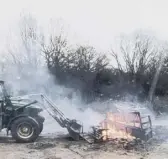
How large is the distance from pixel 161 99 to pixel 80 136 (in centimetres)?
1895

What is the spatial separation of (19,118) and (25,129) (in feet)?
1.59

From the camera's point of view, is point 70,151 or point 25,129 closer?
point 70,151

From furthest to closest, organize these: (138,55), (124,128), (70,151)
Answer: (138,55)
(124,128)
(70,151)

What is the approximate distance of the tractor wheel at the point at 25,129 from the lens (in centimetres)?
1191

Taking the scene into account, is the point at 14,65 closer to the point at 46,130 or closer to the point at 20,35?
the point at 20,35

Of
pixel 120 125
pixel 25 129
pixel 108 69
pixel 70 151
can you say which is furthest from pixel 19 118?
pixel 108 69

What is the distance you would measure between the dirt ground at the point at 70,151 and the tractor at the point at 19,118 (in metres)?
0.40

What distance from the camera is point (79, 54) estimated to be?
31.4 metres

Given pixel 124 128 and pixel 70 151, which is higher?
pixel 124 128

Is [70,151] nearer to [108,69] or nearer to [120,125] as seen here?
[120,125]

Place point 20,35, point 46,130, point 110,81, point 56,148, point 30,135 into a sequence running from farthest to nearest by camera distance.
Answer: point 110,81 → point 20,35 → point 46,130 → point 30,135 → point 56,148

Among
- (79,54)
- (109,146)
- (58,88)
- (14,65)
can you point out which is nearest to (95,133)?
(109,146)

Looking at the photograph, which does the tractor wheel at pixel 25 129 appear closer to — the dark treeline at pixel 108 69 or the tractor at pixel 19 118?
the tractor at pixel 19 118

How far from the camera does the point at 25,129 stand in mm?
12078
